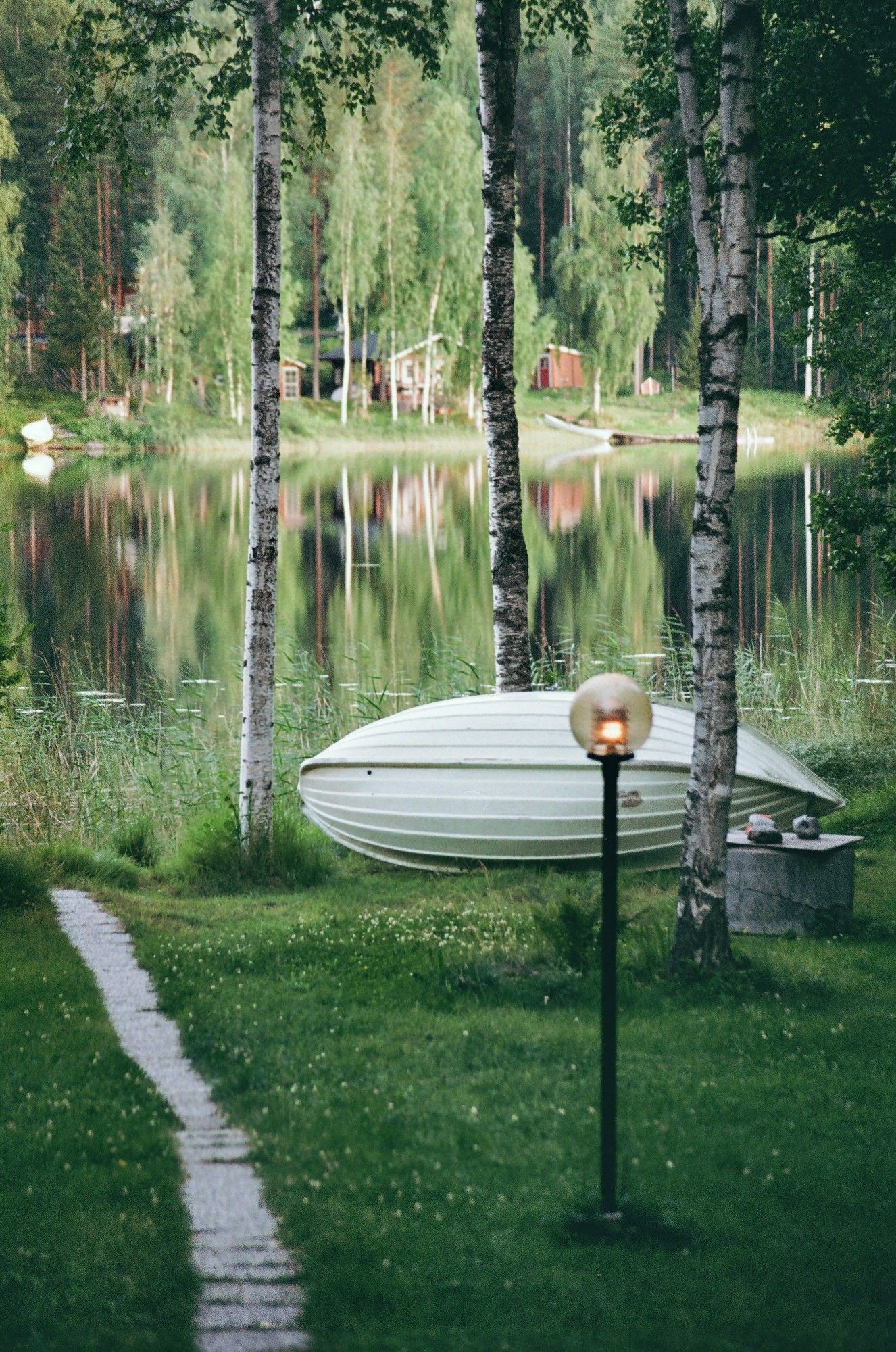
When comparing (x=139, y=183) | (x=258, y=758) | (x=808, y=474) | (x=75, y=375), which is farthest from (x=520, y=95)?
→ (x=258, y=758)

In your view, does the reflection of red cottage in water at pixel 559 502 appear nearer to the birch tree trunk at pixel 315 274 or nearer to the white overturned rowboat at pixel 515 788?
the birch tree trunk at pixel 315 274

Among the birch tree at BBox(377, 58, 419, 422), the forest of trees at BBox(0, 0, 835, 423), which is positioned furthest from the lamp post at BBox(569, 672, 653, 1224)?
the birch tree at BBox(377, 58, 419, 422)

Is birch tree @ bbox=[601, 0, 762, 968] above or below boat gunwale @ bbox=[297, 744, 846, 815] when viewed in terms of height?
above

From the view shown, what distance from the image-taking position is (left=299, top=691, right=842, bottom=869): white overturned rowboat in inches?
348

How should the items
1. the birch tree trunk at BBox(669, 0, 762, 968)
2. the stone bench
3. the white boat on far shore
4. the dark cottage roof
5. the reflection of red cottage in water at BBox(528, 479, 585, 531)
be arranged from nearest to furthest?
the birch tree trunk at BBox(669, 0, 762, 968) → the stone bench → the reflection of red cottage in water at BBox(528, 479, 585, 531) → the white boat on far shore → the dark cottage roof

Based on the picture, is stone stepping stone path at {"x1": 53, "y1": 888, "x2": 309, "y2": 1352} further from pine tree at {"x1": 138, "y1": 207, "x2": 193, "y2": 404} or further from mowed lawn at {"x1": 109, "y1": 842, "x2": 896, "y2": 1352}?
pine tree at {"x1": 138, "y1": 207, "x2": 193, "y2": 404}

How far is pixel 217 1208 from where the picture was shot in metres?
4.36

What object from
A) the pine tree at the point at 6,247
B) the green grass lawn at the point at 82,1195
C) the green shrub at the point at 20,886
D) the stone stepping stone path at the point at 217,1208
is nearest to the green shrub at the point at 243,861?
the green shrub at the point at 20,886

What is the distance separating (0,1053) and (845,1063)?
3.24 meters

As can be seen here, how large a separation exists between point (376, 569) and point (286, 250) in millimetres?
42195

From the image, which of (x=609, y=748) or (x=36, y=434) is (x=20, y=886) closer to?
(x=609, y=748)

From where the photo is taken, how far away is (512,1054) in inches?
219

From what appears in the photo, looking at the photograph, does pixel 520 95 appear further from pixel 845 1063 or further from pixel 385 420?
pixel 845 1063

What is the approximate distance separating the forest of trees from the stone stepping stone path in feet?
170
